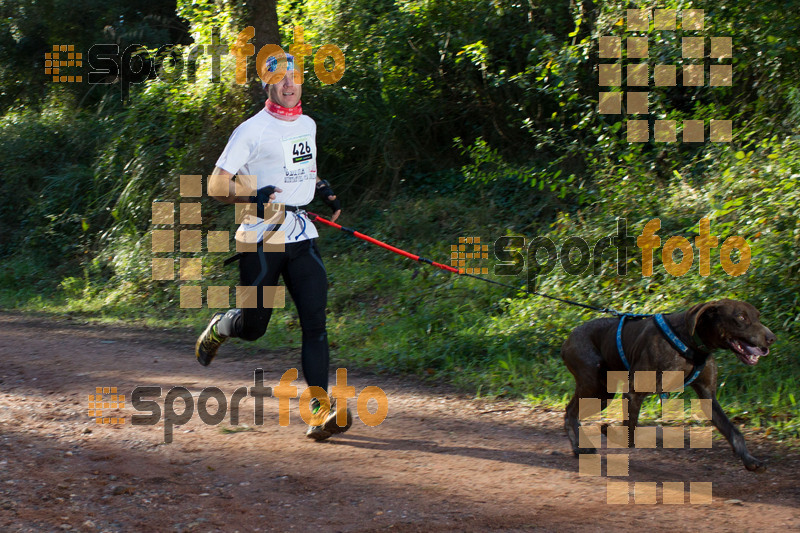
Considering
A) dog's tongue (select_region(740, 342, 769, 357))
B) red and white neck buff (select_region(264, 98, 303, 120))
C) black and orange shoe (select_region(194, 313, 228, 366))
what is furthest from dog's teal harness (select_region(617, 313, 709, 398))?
black and orange shoe (select_region(194, 313, 228, 366))

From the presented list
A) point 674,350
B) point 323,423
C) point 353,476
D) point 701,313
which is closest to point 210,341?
point 323,423

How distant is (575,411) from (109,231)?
449 inches

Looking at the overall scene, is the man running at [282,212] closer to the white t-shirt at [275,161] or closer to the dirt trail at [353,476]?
the white t-shirt at [275,161]

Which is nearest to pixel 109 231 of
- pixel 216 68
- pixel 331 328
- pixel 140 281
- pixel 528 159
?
pixel 140 281

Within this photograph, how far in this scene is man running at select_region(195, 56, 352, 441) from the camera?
5.30m

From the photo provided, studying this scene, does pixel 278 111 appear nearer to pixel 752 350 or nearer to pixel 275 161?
pixel 275 161

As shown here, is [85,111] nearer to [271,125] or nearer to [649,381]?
[271,125]

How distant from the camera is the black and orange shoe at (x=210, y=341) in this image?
6.16 meters

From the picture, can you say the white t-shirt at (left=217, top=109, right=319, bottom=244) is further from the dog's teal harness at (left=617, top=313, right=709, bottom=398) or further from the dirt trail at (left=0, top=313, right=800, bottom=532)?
the dog's teal harness at (left=617, top=313, right=709, bottom=398)

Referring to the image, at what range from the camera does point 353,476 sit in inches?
184

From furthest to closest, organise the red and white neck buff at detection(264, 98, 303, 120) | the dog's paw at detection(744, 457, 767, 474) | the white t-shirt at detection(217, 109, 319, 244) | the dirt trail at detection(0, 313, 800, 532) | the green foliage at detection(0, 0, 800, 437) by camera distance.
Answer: the green foliage at detection(0, 0, 800, 437)
the red and white neck buff at detection(264, 98, 303, 120)
the white t-shirt at detection(217, 109, 319, 244)
the dog's paw at detection(744, 457, 767, 474)
the dirt trail at detection(0, 313, 800, 532)

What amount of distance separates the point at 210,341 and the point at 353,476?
212 centimetres

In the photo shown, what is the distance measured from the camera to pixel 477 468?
15.9ft

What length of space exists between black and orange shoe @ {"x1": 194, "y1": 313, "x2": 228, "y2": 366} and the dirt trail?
0.44 m
